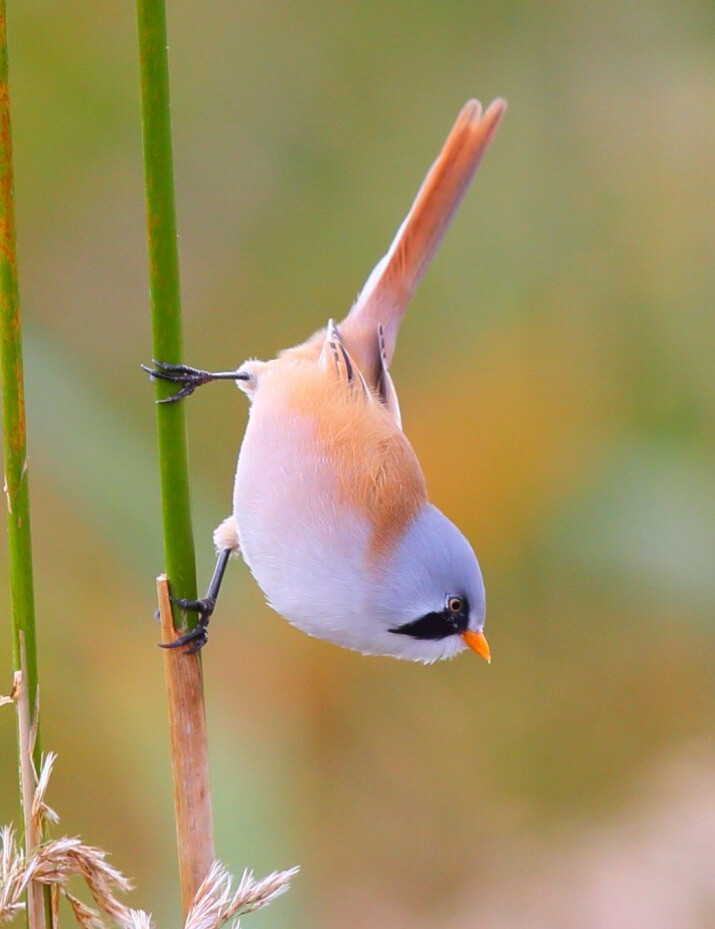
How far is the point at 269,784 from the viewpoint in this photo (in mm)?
1978

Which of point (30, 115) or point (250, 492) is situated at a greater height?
point (30, 115)

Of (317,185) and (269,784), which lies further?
(317,185)

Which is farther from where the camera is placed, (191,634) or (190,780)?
(191,634)

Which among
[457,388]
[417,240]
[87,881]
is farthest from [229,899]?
[457,388]

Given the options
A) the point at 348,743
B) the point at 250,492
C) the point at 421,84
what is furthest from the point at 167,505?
the point at 421,84

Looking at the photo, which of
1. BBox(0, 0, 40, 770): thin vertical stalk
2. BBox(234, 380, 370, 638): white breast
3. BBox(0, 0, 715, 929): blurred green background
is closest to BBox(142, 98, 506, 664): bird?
BBox(234, 380, 370, 638): white breast

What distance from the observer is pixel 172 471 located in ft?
4.03

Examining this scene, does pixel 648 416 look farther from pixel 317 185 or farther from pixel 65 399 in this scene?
pixel 65 399

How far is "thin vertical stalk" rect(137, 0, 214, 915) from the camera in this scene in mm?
1113

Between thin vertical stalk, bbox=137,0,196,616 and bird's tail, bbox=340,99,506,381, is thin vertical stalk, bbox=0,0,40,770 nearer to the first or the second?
thin vertical stalk, bbox=137,0,196,616

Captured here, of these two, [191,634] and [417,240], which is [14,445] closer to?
[191,634]

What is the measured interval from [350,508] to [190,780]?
1.77ft

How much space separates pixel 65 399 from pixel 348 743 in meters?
0.96

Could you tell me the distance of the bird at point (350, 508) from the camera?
151 centimetres
